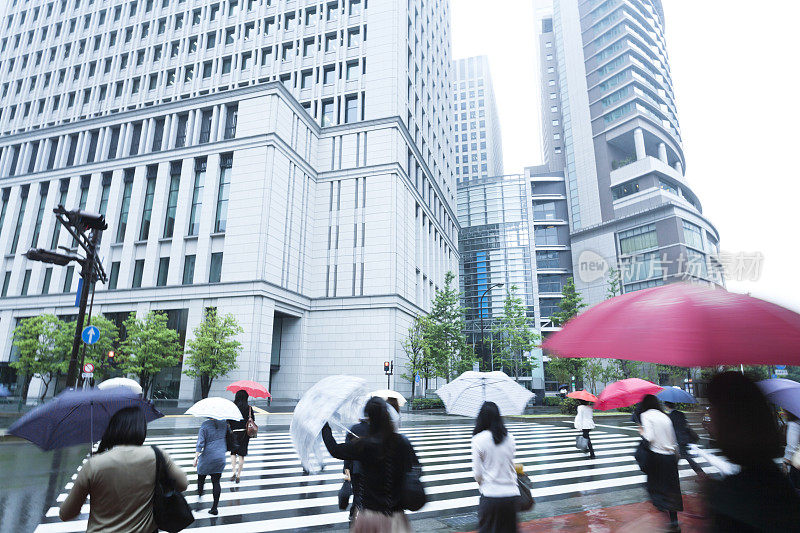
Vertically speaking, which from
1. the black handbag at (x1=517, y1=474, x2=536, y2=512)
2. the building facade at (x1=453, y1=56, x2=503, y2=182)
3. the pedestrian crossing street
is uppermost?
the building facade at (x1=453, y1=56, x2=503, y2=182)

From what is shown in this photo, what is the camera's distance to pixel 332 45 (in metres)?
39.7

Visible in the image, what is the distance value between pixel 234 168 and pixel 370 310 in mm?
14279

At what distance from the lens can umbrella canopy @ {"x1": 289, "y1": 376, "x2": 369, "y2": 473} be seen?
3783 millimetres

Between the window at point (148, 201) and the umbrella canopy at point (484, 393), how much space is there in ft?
111

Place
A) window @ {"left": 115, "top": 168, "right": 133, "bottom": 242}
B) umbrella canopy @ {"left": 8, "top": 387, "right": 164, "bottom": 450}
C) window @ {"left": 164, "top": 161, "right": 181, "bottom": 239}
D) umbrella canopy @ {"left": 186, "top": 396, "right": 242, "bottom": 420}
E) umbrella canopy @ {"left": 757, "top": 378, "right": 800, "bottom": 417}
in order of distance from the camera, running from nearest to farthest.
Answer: umbrella canopy @ {"left": 8, "top": 387, "right": 164, "bottom": 450} → umbrella canopy @ {"left": 757, "top": 378, "right": 800, "bottom": 417} → umbrella canopy @ {"left": 186, "top": 396, "right": 242, "bottom": 420} → window @ {"left": 164, "top": 161, "right": 181, "bottom": 239} → window @ {"left": 115, "top": 168, "right": 133, "bottom": 242}

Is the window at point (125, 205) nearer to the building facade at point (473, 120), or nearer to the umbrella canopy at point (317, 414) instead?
the umbrella canopy at point (317, 414)

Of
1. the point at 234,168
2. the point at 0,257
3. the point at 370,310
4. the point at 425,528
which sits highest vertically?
the point at 234,168

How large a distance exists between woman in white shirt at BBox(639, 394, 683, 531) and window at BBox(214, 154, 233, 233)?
101 feet

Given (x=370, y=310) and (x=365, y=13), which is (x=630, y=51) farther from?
(x=370, y=310)

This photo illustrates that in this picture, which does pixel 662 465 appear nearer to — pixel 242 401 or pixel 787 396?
pixel 787 396

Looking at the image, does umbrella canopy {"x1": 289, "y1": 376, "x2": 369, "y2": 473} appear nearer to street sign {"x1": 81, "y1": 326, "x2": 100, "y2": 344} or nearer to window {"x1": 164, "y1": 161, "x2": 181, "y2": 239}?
street sign {"x1": 81, "y1": 326, "x2": 100, "y2": 344}

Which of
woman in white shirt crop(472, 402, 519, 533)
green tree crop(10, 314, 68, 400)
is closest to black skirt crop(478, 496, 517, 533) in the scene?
woman in white shirt crop(472, 402, 519, 533)

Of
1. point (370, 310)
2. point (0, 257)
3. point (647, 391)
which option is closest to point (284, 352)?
point (370, 310)

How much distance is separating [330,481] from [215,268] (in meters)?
25.3
